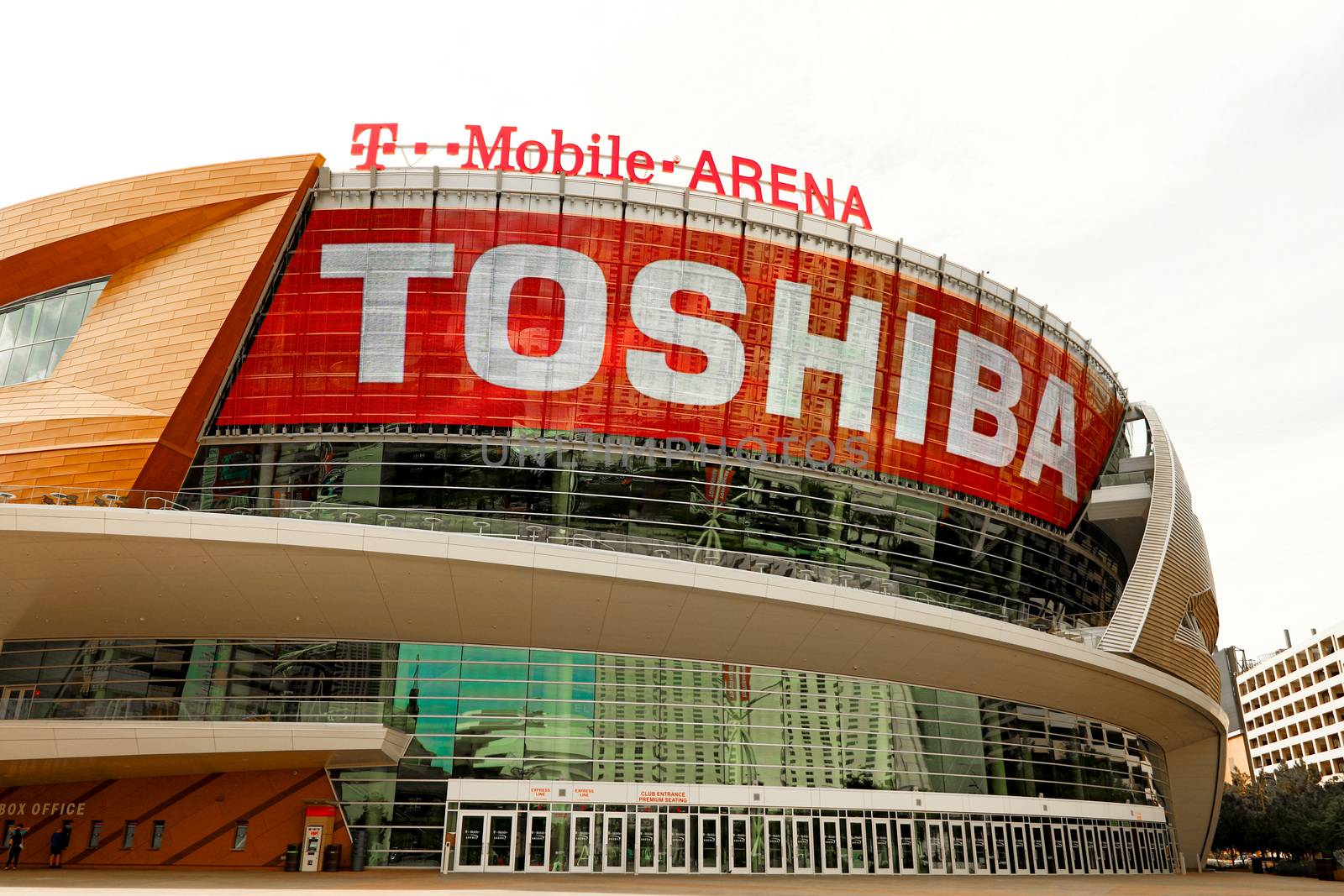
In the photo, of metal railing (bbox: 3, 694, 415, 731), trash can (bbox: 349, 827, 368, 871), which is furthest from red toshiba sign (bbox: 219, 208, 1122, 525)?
trash can (bbox: 349, 827, 368, 871)

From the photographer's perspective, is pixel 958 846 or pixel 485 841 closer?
pixel 485 841

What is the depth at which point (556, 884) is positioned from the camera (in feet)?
80.1

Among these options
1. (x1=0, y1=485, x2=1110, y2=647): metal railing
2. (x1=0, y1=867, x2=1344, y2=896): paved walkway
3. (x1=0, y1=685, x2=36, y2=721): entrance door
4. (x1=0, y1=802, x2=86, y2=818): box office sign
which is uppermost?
(x1=0, y1=485, x2=1110, y2=647): metal railing

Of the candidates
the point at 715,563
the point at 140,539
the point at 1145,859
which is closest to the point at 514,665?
the point at 715,563

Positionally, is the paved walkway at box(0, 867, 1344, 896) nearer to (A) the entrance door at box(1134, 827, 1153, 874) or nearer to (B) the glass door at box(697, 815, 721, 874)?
(B) the glass door at box(697, 815, 721, 874)

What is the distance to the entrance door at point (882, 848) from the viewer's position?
3188cm

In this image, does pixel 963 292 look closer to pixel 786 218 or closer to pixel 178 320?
Result: pixel 786 218

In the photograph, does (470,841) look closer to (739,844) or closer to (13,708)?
(739,844)

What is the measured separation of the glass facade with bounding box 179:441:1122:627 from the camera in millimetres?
33844

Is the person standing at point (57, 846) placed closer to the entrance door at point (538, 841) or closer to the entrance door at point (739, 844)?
the entrance door at point (538, 841)

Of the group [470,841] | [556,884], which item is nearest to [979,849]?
[556,884]

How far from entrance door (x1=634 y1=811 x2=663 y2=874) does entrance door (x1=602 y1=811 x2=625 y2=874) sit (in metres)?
0.42

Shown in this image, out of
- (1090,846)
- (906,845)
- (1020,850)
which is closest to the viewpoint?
(906,845)

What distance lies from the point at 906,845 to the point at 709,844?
707 centimetres
